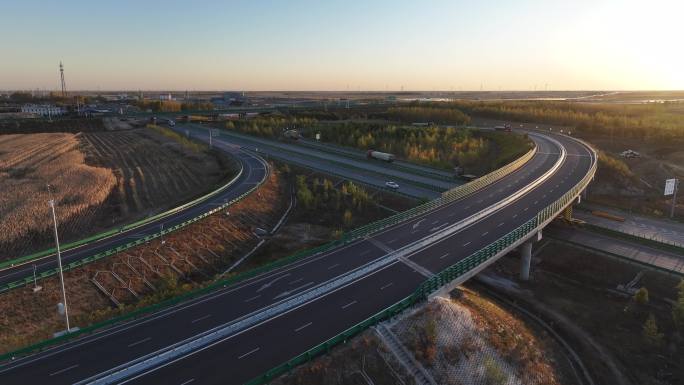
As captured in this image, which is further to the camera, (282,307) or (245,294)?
(245,294)

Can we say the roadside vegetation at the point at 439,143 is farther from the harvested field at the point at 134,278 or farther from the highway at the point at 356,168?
the harvested field at the point at 134,278

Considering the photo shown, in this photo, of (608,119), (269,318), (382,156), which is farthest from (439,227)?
(608,119)

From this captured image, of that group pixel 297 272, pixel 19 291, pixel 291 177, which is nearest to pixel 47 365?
pixel 19 291

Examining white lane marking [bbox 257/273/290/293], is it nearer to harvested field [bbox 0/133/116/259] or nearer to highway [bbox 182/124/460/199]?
harvested field [bbox 0/133/116/259]

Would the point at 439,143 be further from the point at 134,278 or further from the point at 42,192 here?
the point at 42,192

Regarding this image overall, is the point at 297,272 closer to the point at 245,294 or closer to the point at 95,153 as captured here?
the point at 245,294
